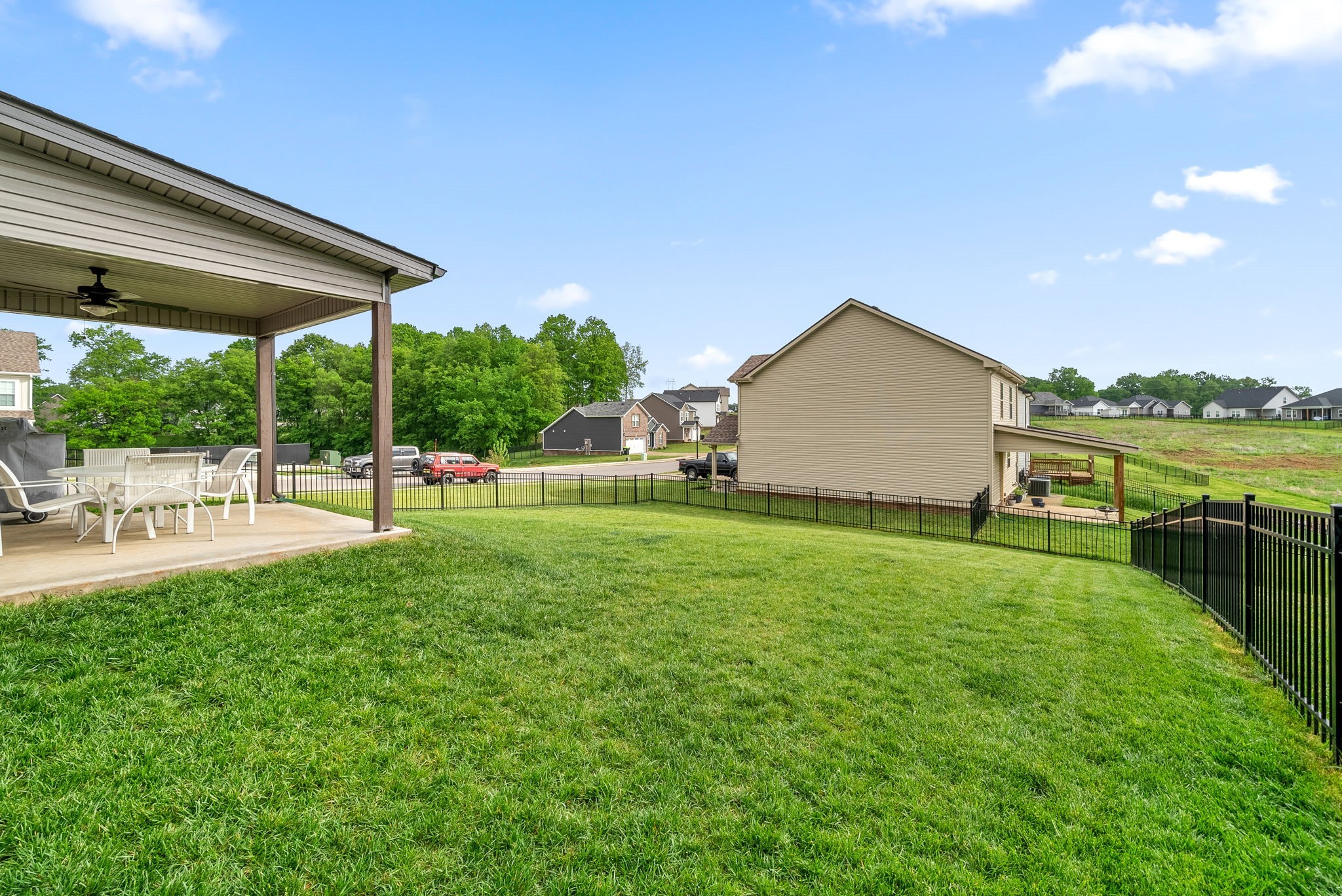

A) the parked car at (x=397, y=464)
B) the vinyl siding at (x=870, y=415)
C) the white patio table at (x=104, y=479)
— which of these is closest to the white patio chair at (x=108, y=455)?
the white patio table at (x=104, y=479)

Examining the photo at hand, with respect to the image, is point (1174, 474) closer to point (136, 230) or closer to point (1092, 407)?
point (136, 230)

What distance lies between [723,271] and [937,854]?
139ft

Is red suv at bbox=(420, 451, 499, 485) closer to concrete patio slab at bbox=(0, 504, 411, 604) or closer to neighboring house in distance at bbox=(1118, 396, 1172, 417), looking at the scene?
concrete patio slab at bbox=(0, 504, 411, 604)

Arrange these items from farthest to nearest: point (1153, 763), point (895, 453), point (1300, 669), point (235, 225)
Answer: point (895, 453), point (235, 225), point (1300, 669), point (1153, 763)

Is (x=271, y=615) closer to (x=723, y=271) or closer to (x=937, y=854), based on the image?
(x=937, y=854)

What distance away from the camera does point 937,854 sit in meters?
2.54

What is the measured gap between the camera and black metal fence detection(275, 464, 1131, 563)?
15.1 metres

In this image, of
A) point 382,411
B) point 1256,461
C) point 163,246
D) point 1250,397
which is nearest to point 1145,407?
point 1250,397

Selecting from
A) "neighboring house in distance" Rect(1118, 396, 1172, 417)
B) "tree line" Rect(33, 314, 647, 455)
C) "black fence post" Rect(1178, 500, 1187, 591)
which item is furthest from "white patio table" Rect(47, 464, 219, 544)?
"neighboring house in distance" Rect(1118, 396, 1172, 417)

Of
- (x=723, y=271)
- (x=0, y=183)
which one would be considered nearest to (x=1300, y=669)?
(x=0, y=183)

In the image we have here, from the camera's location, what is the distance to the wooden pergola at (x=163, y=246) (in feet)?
15.7

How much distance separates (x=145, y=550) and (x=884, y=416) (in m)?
20.4

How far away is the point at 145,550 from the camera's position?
19.3ft

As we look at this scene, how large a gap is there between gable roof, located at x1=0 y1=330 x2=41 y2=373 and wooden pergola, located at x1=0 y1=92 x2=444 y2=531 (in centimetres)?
2913
